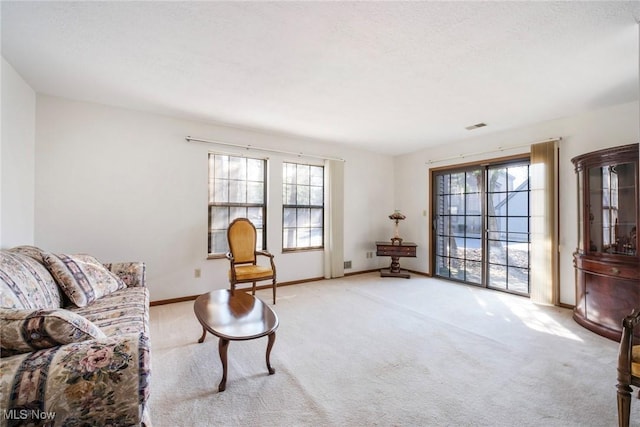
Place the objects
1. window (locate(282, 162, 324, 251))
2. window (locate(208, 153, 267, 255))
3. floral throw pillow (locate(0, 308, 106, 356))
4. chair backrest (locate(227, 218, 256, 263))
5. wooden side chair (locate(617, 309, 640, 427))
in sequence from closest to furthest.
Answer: floral throw pillow (locate(0, 308, 106, 356)) → wooden side chair (locate(617, 309, 640, 427)) → chair backrest (locate(227, 218, 256, 263)) → window (locate(208, 153, 267, 255)) → window (locate(282, 162, 324, 251))

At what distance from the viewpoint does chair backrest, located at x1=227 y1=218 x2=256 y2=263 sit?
12.4 feet

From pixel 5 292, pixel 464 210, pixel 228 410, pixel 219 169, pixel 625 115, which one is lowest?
pixel 228 410

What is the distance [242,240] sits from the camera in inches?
152

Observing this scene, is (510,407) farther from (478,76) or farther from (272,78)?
(272,78)

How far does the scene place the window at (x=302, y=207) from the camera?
15.5ft

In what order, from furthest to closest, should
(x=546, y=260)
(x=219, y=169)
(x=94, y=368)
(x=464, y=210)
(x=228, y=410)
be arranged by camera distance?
(x=464, y=210)
(x=219, y=169)
(x=546, y=260)
(x=228, y=410)
(x=94, y=368)

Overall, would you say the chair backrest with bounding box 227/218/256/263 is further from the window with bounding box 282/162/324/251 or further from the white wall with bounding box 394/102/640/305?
the white wall with bounding box 394/102/640/305

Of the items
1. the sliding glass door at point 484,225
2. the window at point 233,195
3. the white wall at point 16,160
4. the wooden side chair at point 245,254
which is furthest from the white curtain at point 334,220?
the white wall at point 16,160

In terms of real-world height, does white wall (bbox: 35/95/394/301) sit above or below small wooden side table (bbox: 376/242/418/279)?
above

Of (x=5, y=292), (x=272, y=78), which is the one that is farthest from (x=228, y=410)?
(x=272, y=78)

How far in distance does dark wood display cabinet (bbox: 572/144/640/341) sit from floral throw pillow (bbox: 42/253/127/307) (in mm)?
4529

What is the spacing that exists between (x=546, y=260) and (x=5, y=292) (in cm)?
502

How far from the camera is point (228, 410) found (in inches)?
65.9

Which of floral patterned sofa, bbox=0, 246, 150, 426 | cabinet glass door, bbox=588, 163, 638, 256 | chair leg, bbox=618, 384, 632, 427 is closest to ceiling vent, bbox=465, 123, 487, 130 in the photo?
cabinet glass door, bbox=588, 163, 638, 256
